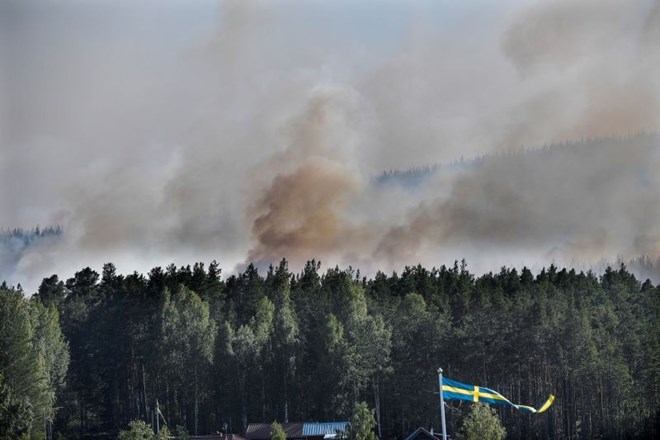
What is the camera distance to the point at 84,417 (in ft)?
312

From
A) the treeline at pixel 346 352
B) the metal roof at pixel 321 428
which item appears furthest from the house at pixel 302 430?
the treeline at pixel 346 352

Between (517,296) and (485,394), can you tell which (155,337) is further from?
(485,394)

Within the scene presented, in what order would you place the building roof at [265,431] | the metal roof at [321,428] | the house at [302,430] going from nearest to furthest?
the house at [302,430]
the metal roof at [321,428]
the building roof at [265,431]

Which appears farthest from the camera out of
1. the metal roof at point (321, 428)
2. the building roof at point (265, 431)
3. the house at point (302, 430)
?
the building roof at point (265, 431)

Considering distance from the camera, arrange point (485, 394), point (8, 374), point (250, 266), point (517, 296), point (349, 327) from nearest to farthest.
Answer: point (485, 394) < point (8, 374) < point (349, 327) < point (517, 296) < point (250, 266)

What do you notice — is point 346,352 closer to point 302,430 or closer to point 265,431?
point 302,430

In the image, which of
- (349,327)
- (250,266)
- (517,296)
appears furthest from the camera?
(250,266)

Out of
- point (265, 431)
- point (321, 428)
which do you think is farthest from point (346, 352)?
point (265, 431)

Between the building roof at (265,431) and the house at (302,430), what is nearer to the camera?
the house at (302,430)

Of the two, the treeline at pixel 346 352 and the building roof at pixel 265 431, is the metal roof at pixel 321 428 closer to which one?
the building roof at pixel 265 431

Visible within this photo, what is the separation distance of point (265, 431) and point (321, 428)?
448cm

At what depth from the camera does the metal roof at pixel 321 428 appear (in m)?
77.5

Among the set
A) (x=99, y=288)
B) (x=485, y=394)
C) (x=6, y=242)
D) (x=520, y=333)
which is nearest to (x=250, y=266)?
(x=99, y=288)

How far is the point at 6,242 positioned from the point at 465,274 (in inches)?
2022
